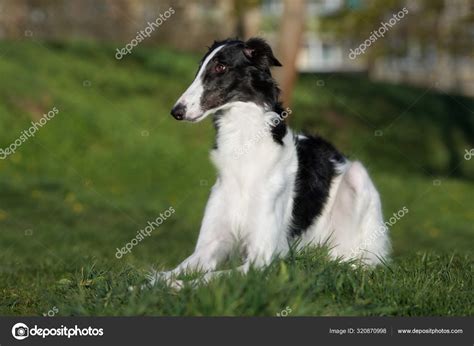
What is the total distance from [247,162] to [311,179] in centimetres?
81

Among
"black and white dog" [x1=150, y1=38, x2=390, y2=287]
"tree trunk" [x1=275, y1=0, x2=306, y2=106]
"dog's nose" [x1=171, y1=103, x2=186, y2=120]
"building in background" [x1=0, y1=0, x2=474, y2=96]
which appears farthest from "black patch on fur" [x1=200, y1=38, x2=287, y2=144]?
"building in background" [x1=0, y1=0, x2=474, y2=96]

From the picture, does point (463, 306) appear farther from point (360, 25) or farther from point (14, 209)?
point (360, 25)

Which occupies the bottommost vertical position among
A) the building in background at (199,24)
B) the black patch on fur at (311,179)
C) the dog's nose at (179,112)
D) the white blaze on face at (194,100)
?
the black patch on fur at (311,179)

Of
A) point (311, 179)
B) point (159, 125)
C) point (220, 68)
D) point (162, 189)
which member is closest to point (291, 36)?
point (159, 125)

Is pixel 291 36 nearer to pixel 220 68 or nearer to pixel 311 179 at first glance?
pixel 311 179

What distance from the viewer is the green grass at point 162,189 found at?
5.48 m

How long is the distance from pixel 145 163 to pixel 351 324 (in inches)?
507

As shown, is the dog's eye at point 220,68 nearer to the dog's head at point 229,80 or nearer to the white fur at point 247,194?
the dog's head at point 229,80

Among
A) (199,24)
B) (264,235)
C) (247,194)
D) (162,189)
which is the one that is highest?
(199,24)

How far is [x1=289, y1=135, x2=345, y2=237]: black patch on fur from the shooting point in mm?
6781

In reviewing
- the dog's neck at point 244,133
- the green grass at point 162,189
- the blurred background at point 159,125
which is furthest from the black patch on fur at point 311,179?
the blurred background at point 159,125

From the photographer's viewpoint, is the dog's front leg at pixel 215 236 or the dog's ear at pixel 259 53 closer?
the dog's ear at pixel 259 53

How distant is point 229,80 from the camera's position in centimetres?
612

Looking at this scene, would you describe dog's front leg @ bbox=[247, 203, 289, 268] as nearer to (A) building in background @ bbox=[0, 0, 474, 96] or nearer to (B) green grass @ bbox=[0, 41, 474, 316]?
(B) green grass @ bbox=[0, 41, 474, 316]
